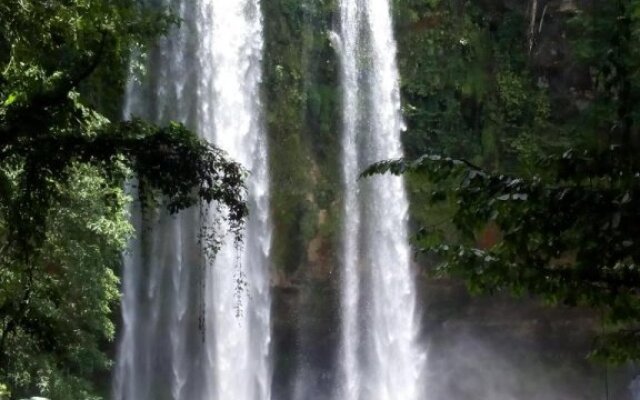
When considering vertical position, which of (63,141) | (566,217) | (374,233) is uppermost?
(374,233)

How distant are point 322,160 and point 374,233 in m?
2.07

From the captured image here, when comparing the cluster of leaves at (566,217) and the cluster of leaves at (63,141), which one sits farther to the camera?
the cluster of leaves at (63,141)

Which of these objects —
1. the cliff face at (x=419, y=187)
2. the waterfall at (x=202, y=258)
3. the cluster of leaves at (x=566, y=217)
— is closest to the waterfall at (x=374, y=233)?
the cliff face at (x=419, y=187)

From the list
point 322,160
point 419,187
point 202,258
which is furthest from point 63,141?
point 322,160

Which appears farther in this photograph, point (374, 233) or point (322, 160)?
point (322, 160)

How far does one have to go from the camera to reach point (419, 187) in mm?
16625

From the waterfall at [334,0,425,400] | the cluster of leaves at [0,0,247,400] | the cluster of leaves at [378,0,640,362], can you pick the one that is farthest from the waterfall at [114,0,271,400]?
the cluster of leaves at [378,0,640,362]

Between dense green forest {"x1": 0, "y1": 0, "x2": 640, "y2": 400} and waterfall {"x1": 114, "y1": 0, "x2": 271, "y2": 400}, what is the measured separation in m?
0.49

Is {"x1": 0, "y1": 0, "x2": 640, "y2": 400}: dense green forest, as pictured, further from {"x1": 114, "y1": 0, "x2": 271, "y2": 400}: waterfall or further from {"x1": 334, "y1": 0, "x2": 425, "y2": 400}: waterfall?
{"x1": 114, "y1": 0, "x2": 271, "y2": 400}: waterfall

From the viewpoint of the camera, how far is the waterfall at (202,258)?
15578 millimetres

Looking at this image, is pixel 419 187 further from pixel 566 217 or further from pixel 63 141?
pixel 566 217

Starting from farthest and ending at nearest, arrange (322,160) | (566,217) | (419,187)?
(322,160), (419,187), (566,217)

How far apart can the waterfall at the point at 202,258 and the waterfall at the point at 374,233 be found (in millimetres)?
1922

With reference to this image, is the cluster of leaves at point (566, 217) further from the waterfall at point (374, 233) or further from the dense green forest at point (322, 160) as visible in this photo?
the waterfall at point (374, 233)
